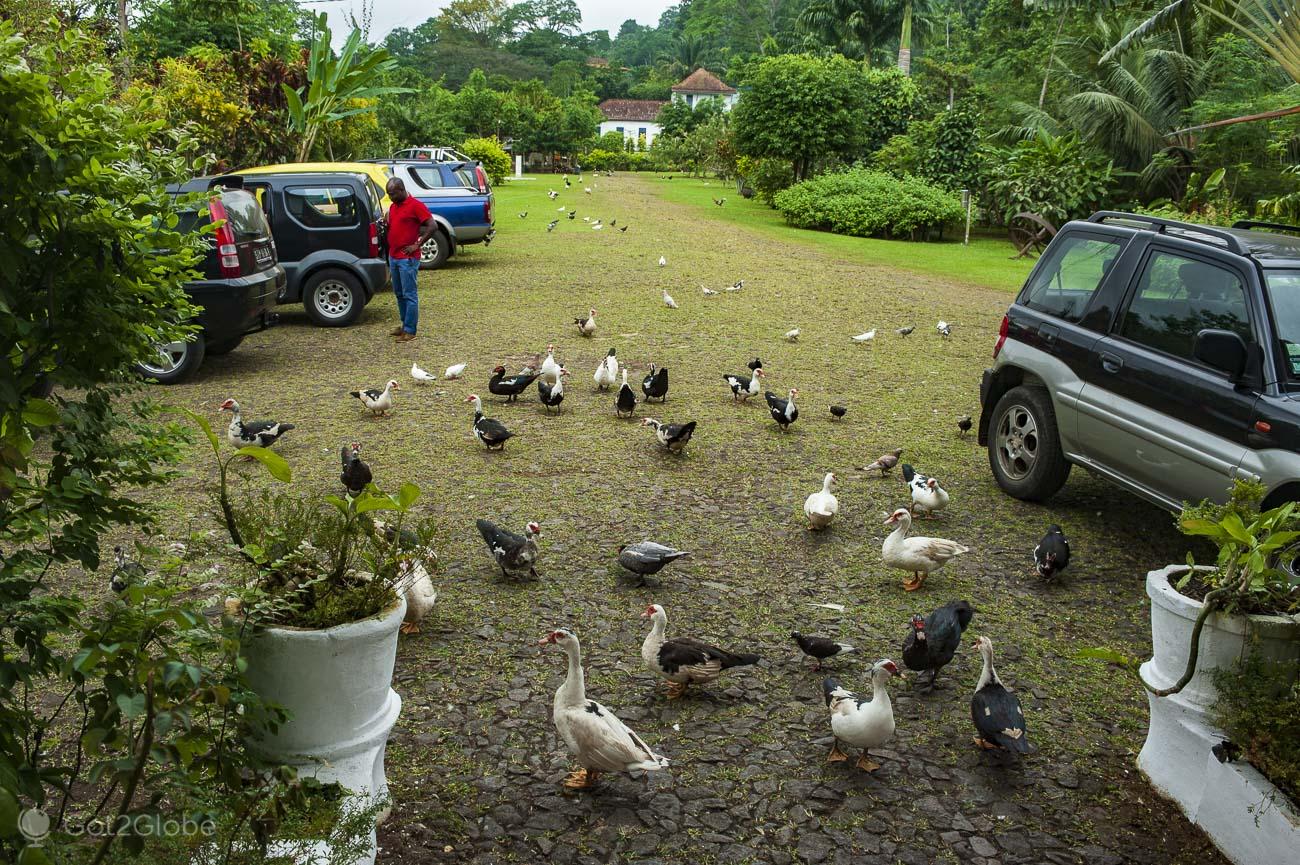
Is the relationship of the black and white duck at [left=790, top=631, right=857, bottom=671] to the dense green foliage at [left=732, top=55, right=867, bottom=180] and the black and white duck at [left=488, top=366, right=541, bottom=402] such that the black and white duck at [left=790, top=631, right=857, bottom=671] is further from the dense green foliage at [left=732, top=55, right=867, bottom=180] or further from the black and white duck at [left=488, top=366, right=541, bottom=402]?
the dense green foliage at [left=732, top=55, right=867, bottom=180]

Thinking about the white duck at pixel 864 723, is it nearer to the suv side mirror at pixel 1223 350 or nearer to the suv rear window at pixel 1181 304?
the suv side mirror at pixel 1223 350

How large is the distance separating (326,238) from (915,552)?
10.9 meters

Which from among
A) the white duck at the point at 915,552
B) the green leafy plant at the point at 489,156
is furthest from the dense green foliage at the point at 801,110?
the white duck at the point at 915,552

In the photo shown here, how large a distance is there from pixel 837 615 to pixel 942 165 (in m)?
30.1

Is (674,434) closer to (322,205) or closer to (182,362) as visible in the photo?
(182,362)

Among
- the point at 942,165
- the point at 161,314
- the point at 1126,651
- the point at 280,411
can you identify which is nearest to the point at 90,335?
the point at 161,314

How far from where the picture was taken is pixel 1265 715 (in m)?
3.66

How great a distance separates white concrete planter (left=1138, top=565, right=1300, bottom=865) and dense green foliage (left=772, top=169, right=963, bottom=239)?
27.6m

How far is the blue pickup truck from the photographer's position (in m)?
20.5

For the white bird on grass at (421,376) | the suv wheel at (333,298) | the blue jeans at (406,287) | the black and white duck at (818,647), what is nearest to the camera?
the black and white duck at (818,647)

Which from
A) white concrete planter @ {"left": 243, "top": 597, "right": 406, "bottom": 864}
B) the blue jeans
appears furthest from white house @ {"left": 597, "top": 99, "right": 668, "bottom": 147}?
white concrete planter @ {"left": 243, "top": 597, "right": 406, "bottom": 864}

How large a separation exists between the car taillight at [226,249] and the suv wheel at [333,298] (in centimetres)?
337

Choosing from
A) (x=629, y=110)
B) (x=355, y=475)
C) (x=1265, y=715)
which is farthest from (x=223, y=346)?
(x=629, y=110)

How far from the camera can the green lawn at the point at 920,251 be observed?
2306 centimetres
